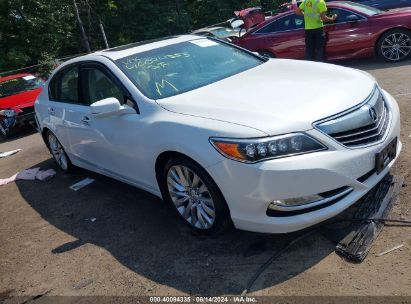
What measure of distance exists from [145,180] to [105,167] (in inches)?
32.5

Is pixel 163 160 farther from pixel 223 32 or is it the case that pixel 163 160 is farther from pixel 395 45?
pixel 223 32

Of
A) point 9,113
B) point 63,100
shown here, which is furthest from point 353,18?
point 9,113

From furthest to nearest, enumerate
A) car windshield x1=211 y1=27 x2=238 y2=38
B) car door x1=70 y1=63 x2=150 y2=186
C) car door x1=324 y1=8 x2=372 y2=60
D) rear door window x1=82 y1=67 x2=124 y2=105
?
car windshield x1=211 y1=27 x2=238 y2=38 < car door x1=324 y1=8 x2=372 y2=60 < rear door window x1=82 y1=67 x2=124 y2=105 < car door x1=70 y1=63 x2=150 y2=186

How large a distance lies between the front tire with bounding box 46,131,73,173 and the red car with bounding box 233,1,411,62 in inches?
230

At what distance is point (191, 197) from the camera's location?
12.4 feet

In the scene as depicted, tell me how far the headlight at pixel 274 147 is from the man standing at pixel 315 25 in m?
6.07

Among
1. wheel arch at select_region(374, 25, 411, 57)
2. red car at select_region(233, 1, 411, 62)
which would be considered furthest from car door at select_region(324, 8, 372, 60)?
wheel arch at select_region(374, 25, 411, 57)

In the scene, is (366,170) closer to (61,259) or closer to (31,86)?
(61,259)

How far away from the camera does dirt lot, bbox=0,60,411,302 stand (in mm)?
3094

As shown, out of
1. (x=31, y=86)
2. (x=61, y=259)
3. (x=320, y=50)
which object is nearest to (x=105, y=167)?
(x=61, y=259)

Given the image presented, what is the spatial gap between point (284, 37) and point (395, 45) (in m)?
2.38

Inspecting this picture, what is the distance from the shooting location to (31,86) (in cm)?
1163

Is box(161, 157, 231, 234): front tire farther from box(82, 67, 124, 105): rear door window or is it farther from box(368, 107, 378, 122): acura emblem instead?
box(368, 107, 378, 122): acura emblem

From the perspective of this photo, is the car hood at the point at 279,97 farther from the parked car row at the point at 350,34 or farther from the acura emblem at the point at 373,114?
the parked car row at the point at 350,34
